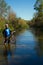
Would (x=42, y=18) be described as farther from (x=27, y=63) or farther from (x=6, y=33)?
(x=27, y=63)

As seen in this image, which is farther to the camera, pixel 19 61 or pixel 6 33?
pixel 6 33

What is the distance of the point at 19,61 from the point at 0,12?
119 feet

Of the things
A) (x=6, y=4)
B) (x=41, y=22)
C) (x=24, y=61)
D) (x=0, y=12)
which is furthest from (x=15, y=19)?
(x=24, y=61)

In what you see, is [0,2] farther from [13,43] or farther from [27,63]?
[27,63]

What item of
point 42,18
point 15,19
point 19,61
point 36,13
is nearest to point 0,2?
point 15,19

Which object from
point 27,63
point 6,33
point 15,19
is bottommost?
point 27,63

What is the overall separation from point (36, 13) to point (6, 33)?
61.7m

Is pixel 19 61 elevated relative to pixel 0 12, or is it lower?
lower

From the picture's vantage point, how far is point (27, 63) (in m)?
10.9

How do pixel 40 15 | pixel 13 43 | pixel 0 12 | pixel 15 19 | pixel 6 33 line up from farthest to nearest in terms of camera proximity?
pixel 40 15 < pixel 15 19 < pixel 0 12 < pixel 13 43 < pixel 6 33

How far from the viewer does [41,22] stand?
72.8m

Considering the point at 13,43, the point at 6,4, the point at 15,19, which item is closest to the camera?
the point at 13,43

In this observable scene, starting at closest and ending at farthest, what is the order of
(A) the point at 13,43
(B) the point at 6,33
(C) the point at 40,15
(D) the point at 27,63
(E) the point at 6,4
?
1. (D) the point at 27,63
2. (B) the point at 6,33
3. (A) the point at 13,43
4. (E) the point at 6,4
5. (C) the point at 40,15

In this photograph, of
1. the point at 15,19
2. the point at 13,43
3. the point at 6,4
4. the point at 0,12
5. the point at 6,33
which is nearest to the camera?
the point at 6,33
